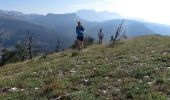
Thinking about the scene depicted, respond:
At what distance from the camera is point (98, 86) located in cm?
1683

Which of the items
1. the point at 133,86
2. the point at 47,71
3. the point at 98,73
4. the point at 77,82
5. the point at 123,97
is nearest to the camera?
the point at 123,97

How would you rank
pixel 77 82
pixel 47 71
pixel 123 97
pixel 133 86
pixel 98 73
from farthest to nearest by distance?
1. pixel 47 71
2. pixel 98 73
3. pixel 77 82
4. pixel 133 86
5. pixel 123 97

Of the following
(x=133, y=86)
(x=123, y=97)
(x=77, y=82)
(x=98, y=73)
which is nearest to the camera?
(x=123, y=97)

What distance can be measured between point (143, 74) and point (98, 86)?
326cm

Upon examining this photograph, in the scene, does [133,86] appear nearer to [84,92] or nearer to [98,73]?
[84,92]

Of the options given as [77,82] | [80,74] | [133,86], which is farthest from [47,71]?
[133,86]

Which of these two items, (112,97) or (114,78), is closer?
(112,97)

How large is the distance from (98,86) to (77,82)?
1.69m

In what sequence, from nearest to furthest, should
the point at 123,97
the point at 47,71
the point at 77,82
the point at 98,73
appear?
1. the point at 123,97
2. the point at 77,82
3. the point at 98,73
4. the point at 47,71

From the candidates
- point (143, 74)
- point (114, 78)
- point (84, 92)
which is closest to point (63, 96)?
point (84, 92)

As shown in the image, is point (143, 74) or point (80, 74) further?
point (80, 74)

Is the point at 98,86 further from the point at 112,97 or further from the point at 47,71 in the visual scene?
the point at 47,71

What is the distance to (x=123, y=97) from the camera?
48.4ft

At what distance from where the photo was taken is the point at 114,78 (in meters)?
18.7
